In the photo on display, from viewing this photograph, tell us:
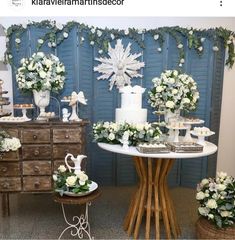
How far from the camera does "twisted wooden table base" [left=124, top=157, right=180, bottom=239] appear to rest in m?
2.12

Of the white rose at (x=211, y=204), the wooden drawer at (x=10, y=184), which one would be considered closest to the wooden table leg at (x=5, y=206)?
the wooden drawer at (x=10, y=184)

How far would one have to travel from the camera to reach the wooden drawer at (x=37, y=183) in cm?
238

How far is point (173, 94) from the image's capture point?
229cm

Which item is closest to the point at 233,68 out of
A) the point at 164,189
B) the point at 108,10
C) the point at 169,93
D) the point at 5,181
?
the point at 169,93

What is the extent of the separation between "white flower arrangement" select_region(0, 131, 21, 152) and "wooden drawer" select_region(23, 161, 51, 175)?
227 mm

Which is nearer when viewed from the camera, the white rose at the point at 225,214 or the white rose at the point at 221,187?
the white rose at the point at 225,214

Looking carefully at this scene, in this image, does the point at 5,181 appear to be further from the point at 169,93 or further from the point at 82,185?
the point at 169,93

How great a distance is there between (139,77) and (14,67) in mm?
1520

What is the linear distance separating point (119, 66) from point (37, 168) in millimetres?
1556

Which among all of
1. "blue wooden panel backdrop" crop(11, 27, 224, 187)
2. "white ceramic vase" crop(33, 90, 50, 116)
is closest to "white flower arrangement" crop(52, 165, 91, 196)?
"white ceramic vase" crop(33, 90, 50, 116)

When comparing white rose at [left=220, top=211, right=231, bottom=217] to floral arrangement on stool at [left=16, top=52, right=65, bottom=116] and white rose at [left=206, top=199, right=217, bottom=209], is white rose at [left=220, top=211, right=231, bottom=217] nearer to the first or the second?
white rose at [left=206, top=199, right=217, bottom=209]

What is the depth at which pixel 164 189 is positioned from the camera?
2197 millimetres

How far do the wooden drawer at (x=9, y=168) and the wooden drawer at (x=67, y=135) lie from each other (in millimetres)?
439

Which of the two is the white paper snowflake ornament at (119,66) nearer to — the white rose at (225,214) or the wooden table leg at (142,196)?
the wooden table leg at (142,196)
